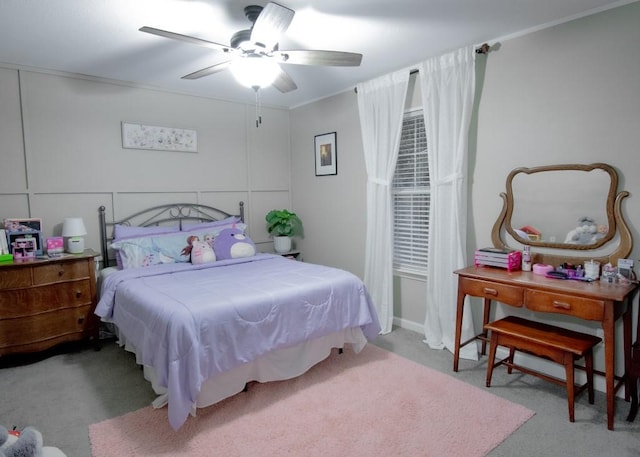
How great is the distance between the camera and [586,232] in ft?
8.21

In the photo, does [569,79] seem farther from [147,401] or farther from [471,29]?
[147,401]

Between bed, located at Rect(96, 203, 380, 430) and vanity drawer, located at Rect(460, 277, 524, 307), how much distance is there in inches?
30.3

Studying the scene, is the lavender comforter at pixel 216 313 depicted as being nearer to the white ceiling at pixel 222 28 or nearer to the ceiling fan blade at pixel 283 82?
the ceiling fan blade at pixel 283 82

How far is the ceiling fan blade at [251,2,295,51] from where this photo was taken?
191 cm

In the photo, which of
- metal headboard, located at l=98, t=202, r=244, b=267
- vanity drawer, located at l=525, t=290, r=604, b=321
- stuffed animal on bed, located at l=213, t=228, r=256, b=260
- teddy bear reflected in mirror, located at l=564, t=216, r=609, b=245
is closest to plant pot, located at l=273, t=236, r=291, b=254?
metal headboard, located at l=98, t=202, r=244, b=267

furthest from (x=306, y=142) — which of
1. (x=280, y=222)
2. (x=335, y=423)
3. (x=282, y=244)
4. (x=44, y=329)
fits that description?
(x=335, y=423)

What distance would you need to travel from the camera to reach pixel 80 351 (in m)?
3.23

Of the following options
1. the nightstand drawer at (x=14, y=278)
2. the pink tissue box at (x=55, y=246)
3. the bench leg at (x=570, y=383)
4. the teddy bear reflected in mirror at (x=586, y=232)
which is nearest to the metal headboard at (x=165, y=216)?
the pink tissue box at (x=55, y=246)

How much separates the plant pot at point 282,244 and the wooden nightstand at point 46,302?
6.44 ft

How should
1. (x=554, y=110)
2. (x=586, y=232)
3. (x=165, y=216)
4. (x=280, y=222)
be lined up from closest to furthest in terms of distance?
(x=586, y=232)
(x=554, y=110)
(x=165, y=216)
(x=280, y=222)

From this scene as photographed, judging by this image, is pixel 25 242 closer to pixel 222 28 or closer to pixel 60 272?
pixel 60 272

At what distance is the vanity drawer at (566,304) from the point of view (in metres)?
2.09

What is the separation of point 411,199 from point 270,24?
7.08 ft

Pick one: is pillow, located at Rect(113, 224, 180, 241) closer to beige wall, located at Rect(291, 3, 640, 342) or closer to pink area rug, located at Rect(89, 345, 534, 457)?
pink area rug, located at Rect(89, 345, 534, 457)
